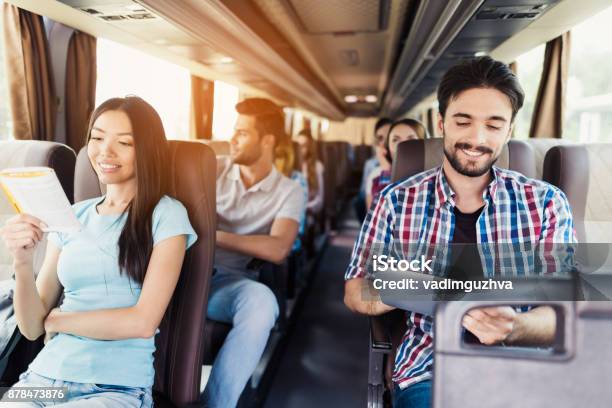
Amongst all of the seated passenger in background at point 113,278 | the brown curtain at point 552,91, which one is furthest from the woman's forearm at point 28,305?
the brown curtain at point 552,91

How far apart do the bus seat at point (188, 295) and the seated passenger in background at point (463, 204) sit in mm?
549

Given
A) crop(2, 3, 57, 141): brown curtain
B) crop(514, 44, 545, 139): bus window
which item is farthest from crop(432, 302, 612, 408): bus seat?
crop(514, 44, 545, 139): bus window

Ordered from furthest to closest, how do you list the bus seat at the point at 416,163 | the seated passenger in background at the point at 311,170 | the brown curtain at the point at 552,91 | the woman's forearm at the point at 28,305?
the seated passenger in background at the point at 311,170
the brown curtain at the point at 552,91
the bus seat at the point at 416,163
the woman's forearm at the point at 28,305

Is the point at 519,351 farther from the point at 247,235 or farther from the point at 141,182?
the point at 247,235

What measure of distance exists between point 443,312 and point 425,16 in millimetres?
3144

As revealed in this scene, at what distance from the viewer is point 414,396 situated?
1.47 m

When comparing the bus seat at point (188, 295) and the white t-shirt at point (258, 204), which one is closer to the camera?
the bus seat at point (188, 295)

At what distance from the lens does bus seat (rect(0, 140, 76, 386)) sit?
1.33 meters

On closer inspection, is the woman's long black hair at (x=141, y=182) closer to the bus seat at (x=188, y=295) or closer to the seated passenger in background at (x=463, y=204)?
the bus seat at (x=188, y=295)

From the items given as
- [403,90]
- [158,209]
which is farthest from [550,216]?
[403,90]

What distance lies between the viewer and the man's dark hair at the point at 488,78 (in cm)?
150

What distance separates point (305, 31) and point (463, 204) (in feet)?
16.9

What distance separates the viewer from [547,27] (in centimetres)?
338

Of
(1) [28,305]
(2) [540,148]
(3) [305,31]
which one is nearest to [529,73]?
(2) [540,148]
